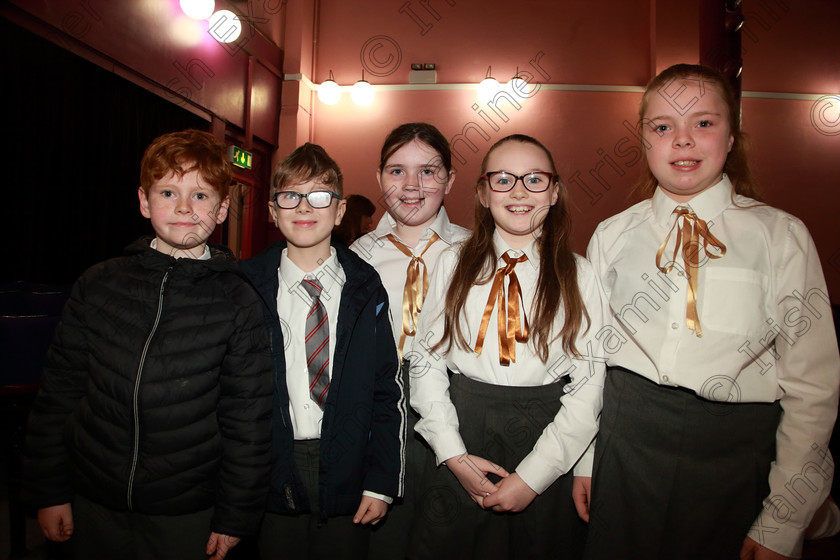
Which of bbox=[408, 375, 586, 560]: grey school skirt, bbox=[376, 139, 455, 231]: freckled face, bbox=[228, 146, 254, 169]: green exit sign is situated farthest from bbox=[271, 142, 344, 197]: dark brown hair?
bbox=[228, 146, 254, 169]: green exit sign

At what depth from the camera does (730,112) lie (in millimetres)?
1226

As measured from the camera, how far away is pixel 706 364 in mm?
1127

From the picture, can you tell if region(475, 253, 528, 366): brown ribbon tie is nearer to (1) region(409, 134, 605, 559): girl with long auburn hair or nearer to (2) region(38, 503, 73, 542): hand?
(1) region(409, 134, 605, 559): girl with long auburn hair

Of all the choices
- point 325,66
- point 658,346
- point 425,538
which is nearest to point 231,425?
point 425,538

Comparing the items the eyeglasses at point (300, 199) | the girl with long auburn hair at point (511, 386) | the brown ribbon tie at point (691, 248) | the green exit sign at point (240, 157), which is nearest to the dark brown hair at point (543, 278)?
the girl with long auburn hair at point (511, 386)

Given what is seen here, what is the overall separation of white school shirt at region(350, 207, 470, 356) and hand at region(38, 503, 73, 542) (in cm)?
103

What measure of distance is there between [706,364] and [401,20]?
6.10 m

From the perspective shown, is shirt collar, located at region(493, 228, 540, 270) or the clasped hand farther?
shirt collar, located at region(493, 228, 540, 270)

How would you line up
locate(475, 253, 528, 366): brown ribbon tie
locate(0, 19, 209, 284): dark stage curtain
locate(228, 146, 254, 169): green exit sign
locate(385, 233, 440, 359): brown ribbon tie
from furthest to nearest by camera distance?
locate(228, 146, 254, 169): green exit sign < locate(0, 19, 209, 284): dark stage curtain < locate(385, 233, 440, 359): brown ribbon tie < locate(475, 253, 528, 366): brown ribbon tie

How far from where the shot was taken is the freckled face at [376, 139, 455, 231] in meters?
1.68

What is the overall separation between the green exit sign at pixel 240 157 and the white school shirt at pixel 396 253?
3.45 meters

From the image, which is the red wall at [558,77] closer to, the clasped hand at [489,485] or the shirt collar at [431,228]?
the shirt collar at [431,228]

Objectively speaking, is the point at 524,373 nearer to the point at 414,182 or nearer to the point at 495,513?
the point at 495,513

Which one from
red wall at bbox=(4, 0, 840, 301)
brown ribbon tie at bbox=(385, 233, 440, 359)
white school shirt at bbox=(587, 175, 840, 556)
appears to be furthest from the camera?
red wall at bbox=(4, 0, 840, 301)
